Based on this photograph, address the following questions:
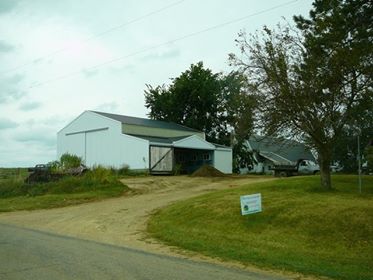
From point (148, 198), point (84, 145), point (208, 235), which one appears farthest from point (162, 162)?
point (208, 235)

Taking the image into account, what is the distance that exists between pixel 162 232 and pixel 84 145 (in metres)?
36.2

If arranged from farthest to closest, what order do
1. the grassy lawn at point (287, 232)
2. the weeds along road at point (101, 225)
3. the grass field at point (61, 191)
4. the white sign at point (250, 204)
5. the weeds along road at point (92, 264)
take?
the grass field at point (61, 191), the white sign at point (250, 204), the weeds along road at point (101, 225), the grassy lawn at point (287, 232), the weeds along road at point (92, 264)

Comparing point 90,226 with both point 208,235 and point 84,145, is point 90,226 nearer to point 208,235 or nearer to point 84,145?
point 208,235

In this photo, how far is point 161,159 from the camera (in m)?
44.7

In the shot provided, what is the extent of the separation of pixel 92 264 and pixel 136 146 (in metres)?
34.2

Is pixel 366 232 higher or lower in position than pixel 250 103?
lower

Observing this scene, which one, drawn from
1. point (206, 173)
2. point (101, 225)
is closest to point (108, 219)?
point (101, 225)

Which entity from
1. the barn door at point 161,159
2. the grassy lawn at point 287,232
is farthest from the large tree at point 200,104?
the grassy lawn at point 287,232

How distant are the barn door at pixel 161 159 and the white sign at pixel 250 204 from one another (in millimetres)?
27807

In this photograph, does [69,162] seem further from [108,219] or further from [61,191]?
[108,219]

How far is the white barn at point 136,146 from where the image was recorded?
44344mm

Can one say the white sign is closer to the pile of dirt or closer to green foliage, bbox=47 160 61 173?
green foliage, bbox=47 160 61 173

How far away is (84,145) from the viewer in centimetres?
5091

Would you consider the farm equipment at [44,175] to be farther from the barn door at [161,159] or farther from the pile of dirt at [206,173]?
the pile of dirt at [206,173]
